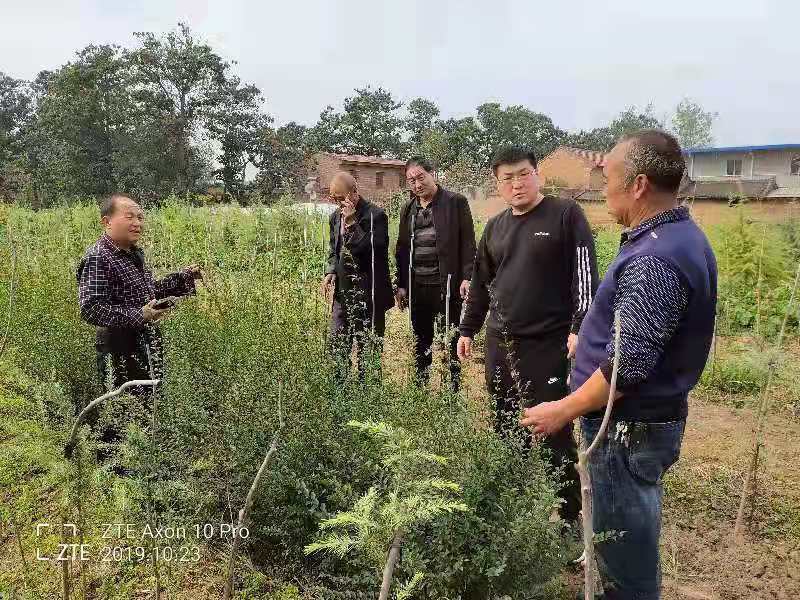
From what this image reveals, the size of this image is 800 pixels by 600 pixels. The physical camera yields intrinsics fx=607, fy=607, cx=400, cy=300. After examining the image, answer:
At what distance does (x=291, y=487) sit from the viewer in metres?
2.47

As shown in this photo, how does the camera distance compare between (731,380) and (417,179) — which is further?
(731,380)

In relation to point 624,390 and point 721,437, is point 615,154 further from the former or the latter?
point 721,437

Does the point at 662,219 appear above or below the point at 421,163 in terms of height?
below

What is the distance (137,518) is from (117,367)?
65.4 inches

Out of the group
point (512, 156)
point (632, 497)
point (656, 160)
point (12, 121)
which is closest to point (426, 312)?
point (512, 156)

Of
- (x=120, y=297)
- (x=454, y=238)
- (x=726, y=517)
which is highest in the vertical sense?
(x=454, y=238)

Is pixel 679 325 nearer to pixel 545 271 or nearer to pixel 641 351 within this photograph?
pixel 641 351

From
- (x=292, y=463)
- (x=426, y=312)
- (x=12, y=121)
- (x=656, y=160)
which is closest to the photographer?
(x=656, y=160)

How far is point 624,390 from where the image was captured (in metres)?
1.76

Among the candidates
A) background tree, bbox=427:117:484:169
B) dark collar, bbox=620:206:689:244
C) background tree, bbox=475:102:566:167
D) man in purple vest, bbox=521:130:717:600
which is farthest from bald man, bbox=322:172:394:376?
background tree, bbox=475:102:566:167

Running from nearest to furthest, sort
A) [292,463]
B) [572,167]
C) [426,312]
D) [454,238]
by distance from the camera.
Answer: [292,463]
[454,238]
[426,312]
[572,167]

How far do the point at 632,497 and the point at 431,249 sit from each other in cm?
277

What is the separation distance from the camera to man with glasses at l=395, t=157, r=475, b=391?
172 inches

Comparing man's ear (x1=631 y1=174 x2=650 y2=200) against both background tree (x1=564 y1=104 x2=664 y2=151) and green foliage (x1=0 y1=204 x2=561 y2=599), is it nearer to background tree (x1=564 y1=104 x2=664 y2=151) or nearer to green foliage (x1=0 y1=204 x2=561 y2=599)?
green foliage (x1=0 y1=204 x2=561 y2=599)
